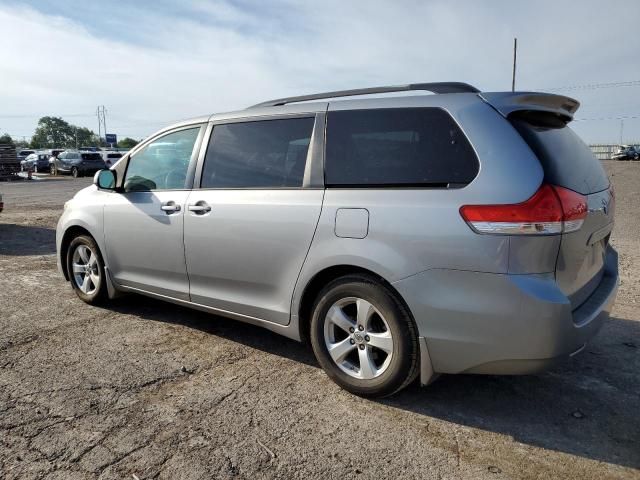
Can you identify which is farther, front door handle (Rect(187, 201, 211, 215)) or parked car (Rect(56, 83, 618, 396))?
front door handle (Rect(187, 201, 211, 215))

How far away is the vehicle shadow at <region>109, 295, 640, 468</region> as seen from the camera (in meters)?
2.81

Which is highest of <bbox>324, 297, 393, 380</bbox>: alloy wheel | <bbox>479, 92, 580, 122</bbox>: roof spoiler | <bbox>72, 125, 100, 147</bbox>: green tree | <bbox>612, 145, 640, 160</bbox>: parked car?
<bbox>72, 125, 100, 147</bbox>: green tree

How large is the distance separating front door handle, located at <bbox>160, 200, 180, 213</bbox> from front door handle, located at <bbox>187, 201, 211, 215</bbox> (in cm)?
16

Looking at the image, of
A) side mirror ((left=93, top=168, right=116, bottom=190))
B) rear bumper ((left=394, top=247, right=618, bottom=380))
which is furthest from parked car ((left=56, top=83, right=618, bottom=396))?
side mirror ((left=93, top=168, right=116, bottom=190))

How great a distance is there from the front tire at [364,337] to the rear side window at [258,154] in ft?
2.72

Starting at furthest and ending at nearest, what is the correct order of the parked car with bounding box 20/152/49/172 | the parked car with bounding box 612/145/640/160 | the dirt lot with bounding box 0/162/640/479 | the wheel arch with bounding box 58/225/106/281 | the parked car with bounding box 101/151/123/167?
the parked car with bounding box 612/145/640/160 < the parked car with bounding box 20/152/49/172 < the parked car with bounding box 101/151/123/167 < the wheel arch with bounding box 58/225/106/281 < the dirt lot with bounding box 0/162/640/479

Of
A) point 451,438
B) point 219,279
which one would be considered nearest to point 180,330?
point 219,279

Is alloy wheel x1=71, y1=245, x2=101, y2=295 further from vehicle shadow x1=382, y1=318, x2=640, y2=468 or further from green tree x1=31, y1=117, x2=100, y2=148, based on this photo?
green tree x1=31, y1=117, x2=100, y2=148

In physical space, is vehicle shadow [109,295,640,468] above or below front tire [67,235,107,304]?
below

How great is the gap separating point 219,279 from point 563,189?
7.81 ft

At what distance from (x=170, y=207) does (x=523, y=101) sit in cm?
267

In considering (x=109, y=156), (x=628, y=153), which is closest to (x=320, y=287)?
(x=109, y=156)

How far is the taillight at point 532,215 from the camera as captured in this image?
2.64m

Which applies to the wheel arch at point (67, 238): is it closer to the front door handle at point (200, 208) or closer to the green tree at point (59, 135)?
the front door handle at point (200, 208)
